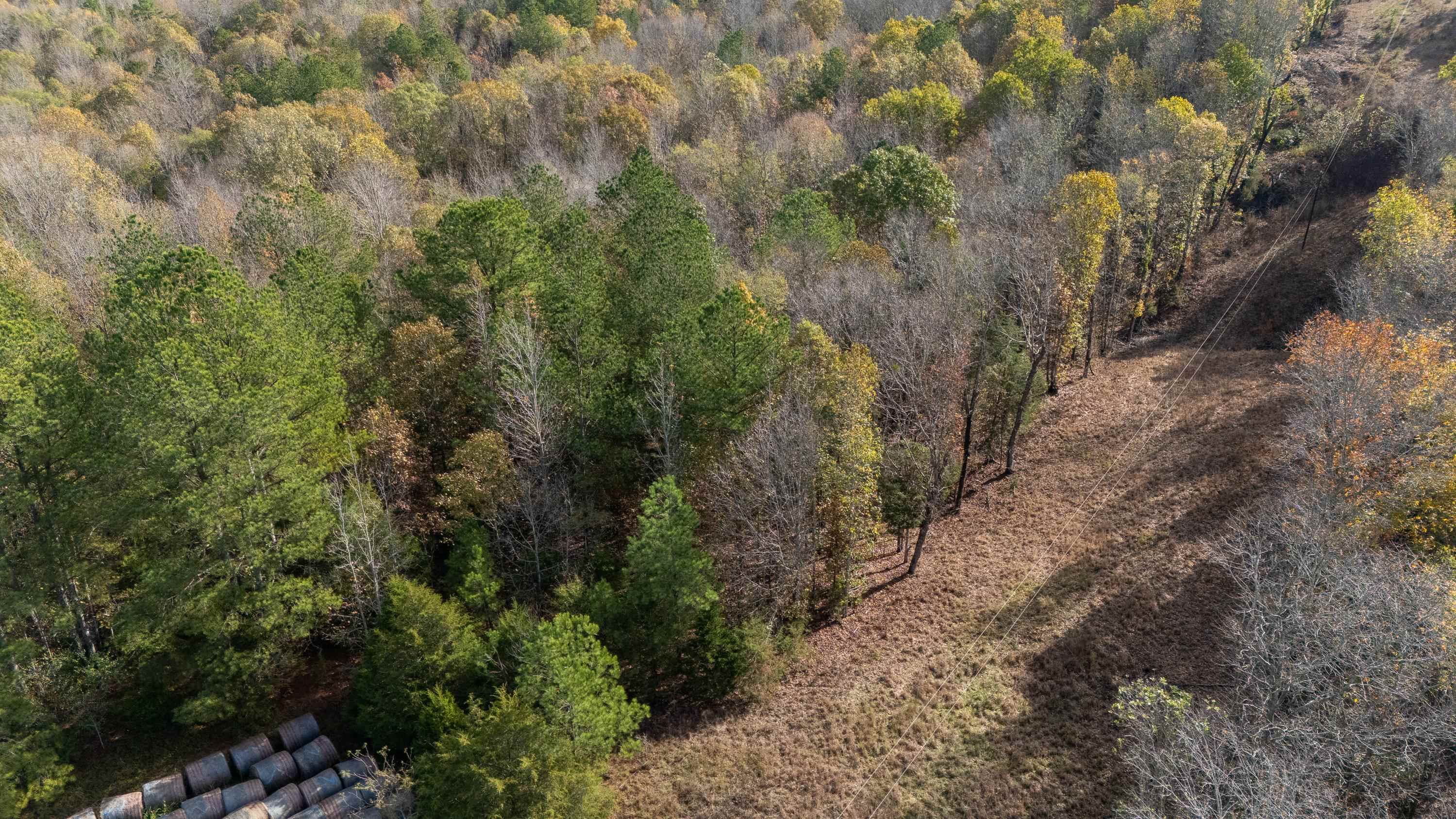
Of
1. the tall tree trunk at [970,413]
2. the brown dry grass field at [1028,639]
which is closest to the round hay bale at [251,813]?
the brown dry grass field at [1028,639]

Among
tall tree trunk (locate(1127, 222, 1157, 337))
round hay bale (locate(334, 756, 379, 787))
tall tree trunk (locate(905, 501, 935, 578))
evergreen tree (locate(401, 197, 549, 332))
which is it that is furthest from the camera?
tall tree trunk (locate(1127, 222, 1157, 337))

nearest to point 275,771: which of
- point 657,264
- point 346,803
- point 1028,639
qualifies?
point 346,803

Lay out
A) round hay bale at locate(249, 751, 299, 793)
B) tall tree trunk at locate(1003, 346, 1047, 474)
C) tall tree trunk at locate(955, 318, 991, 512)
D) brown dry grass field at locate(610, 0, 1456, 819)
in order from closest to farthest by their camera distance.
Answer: brown dry grass field at locate(610, 0, 1456, 819) < round hay bale at locate(249, 751, 299, 793) < tall tree trunk at locate(955, 318, 991, 512) < tall tree trunk at locate(1003, 346, 1047, 474)

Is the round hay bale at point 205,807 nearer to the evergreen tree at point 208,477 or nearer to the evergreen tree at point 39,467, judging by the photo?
the evergreen tree at point 208,477

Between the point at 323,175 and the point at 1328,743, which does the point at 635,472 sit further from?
the point at 323,175

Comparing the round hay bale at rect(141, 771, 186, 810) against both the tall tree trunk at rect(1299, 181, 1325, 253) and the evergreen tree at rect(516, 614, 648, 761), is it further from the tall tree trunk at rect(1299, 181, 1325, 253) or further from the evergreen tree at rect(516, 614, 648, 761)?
the tall tree trunk at rect(1299, 181, 1325, 253)

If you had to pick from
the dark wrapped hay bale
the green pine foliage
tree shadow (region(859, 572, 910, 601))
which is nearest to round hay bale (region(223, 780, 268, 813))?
the dark wrapped hay bale

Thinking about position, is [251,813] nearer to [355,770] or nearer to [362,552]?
[355,770]
